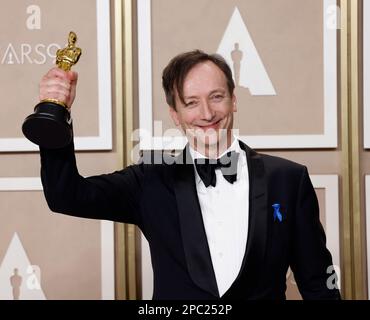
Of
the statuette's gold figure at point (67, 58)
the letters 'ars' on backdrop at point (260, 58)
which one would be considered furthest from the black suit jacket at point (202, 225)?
the letters 'ars' on backdrop at point (260, 58)

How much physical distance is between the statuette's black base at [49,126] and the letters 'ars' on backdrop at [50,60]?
2.30ft

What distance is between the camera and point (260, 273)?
1.09m

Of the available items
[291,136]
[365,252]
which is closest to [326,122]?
[291,136]

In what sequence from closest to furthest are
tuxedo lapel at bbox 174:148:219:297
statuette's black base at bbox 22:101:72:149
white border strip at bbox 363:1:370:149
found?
statuette's black base at bbox 22:101:72:149, tuxedo lapel at bbox 174:148:219:297, white border strip at bbox 363:1:370:149

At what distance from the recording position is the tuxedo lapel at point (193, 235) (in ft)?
3.52

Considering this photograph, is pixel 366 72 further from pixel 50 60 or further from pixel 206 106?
pixel 50 60

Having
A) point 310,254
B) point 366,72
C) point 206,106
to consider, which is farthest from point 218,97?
point 366,72

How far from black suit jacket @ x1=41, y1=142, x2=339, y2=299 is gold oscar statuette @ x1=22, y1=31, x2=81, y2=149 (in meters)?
0.13

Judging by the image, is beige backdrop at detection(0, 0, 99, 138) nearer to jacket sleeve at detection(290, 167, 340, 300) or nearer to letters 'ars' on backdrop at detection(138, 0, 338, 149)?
letters 'ars' on backdrop at detection(138, 0, 338, 149)

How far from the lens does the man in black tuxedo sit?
109 centimetres

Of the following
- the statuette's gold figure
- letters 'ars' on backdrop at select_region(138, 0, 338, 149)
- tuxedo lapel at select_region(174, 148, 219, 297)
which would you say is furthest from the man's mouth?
letters 'ars' on backdrop at select_region(138, 0, 338, 149)

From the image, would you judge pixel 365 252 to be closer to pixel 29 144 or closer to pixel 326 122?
pixel 326 122

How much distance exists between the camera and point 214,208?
1.17m
